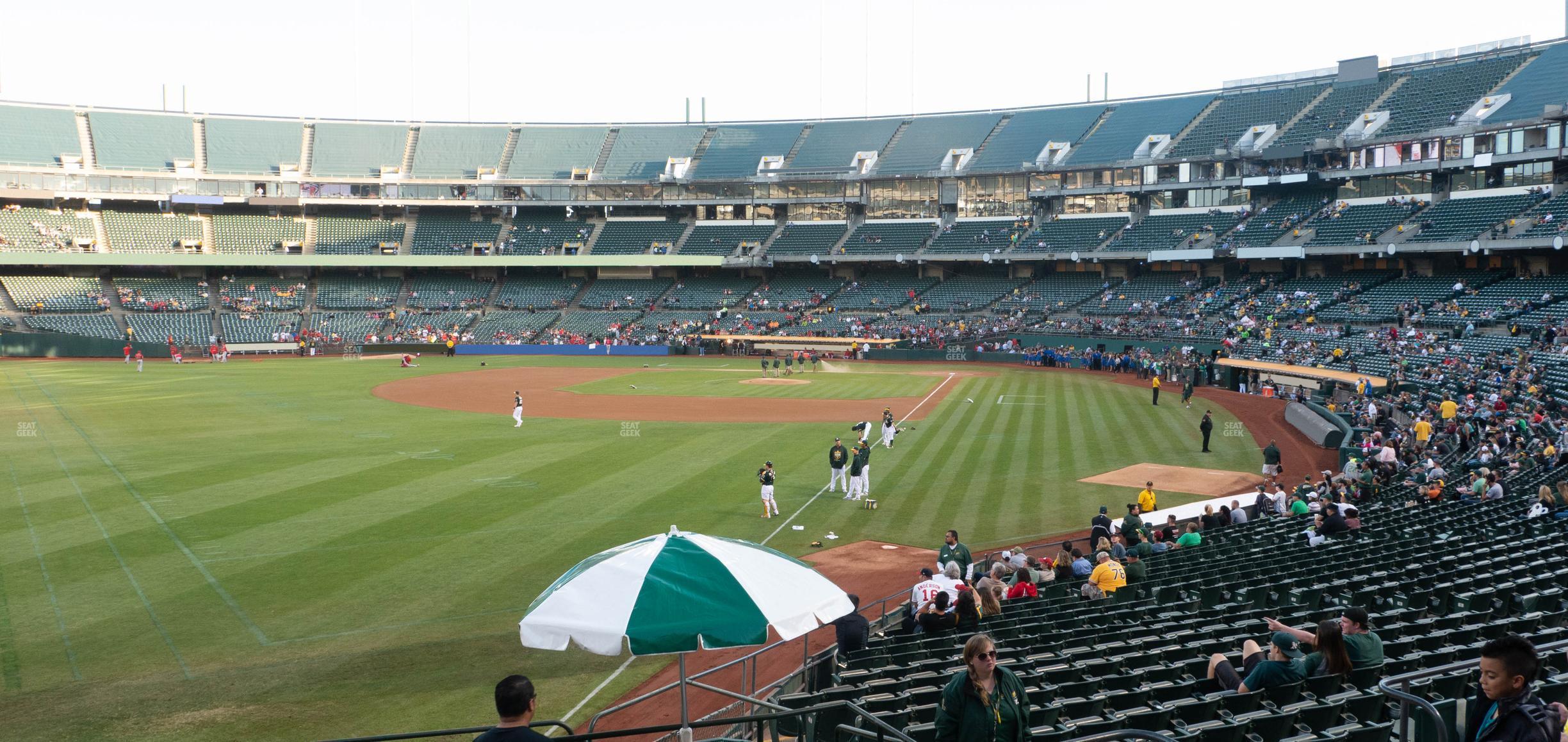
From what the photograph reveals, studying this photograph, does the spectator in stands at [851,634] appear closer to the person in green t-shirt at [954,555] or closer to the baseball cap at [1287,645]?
the person in green t-shirt at [954,555]

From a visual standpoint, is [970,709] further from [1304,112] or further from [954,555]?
[1304,112]

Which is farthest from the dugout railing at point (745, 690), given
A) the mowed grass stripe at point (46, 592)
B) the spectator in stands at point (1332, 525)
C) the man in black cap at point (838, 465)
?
the man in black cap at point (838, 465)

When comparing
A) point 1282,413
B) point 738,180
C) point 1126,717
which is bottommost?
point 1282,413

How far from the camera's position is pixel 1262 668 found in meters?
7.55

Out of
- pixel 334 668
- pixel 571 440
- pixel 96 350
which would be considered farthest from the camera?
pixel 96 350

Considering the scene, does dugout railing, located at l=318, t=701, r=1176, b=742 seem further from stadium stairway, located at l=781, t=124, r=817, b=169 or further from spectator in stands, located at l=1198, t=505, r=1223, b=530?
stadium stairway, located at l=781, t=124, r=817, b=169

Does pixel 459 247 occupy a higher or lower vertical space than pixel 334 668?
higher

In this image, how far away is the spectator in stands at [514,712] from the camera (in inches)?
208

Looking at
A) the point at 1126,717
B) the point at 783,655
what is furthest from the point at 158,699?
the point at 1126,717

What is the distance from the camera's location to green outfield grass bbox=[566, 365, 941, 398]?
4941 centimetres

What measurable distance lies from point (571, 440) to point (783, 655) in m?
20.4

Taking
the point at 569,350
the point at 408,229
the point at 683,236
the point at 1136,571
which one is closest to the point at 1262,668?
the point at 1136,571

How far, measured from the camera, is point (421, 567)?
58.5 feet

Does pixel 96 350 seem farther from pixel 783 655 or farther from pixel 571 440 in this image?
pixel 783 655
